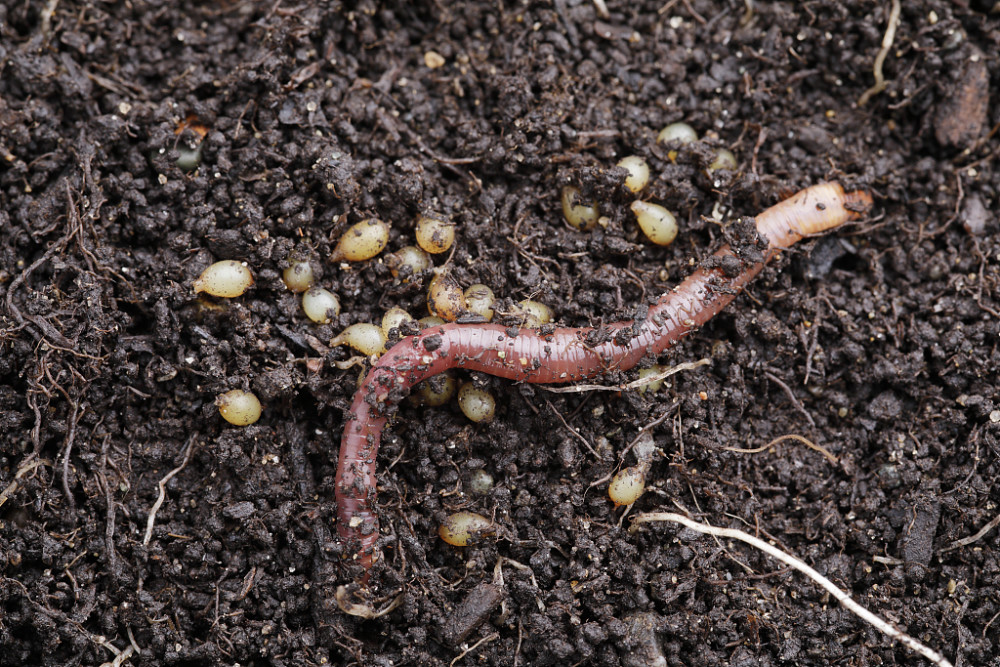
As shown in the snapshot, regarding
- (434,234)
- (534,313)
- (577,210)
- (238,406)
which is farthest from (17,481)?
(577,210)

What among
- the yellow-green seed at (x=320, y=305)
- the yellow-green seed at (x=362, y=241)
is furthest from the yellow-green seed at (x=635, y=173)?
the yellow-green seed at (x=320, y=305)

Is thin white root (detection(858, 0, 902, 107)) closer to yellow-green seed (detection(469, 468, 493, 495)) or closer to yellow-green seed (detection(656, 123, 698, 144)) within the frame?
yellow-green seed (detection(656, 123, 698, 144))

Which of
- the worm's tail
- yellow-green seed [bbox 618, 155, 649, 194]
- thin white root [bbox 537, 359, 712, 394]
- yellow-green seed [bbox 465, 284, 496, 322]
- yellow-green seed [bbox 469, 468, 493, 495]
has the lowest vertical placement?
yellow-green seed [bbox 469, 468, 493, 495]

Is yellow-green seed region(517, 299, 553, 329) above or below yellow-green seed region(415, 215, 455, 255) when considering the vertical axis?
below

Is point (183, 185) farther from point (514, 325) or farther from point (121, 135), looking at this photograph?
point (514, 325)

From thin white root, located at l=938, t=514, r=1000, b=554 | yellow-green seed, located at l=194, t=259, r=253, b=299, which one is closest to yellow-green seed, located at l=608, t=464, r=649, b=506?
thin white root, located at l=938, t=514, r=1000, b=554

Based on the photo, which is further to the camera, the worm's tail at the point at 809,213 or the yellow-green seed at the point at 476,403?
the worm's tail at the point at 809,213

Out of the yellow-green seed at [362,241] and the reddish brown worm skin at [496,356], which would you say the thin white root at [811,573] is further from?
the yellow-green seed at [362,241]
